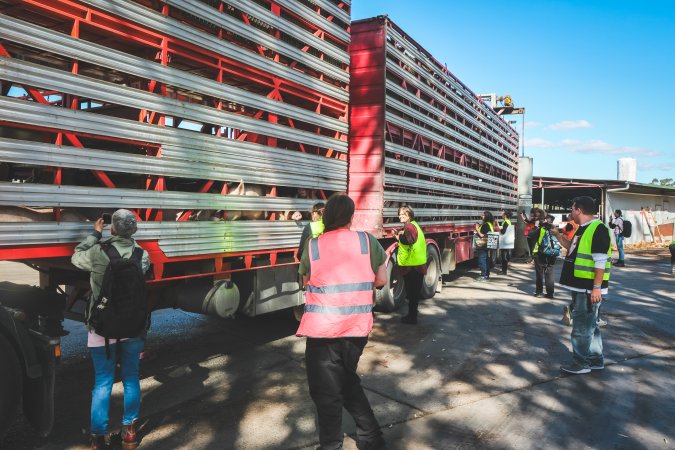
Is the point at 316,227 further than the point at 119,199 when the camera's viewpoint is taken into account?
Yes

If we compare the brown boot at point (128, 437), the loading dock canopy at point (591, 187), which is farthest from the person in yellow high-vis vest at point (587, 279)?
the loading dock canopy at point (591, 187)

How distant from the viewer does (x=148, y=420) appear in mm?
3609

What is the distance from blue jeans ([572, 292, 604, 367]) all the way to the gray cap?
13.4 feet

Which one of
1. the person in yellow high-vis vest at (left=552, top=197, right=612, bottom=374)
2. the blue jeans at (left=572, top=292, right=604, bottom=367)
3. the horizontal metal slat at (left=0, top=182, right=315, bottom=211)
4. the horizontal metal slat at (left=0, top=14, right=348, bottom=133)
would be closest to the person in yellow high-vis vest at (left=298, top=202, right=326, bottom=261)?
the horizontal metal slat at (left=0, top=182, right=315, bottom=211)

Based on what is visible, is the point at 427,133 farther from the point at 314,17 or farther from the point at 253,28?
the point at 253,28

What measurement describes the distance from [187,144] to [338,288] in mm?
1783

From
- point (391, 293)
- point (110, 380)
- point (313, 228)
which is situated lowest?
point (391, 293)

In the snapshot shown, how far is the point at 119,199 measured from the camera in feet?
10.6

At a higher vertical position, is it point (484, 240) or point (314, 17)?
point (314, 17)

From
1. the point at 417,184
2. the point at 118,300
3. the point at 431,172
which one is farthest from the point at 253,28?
the point at 431,172

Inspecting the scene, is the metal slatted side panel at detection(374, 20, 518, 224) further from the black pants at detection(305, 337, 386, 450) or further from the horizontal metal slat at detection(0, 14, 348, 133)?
the black pants at detection(305, 337, 386, 450)

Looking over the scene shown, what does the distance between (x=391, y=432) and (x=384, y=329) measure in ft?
9.47

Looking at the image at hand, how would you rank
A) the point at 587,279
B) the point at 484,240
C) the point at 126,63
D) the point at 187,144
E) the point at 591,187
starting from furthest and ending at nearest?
the point at 591,187 < the point at 484,240 < the point at 587,279 < the point at 187,144 < the point at 126,63

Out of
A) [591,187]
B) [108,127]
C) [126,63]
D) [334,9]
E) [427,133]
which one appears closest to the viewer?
[108,127]
